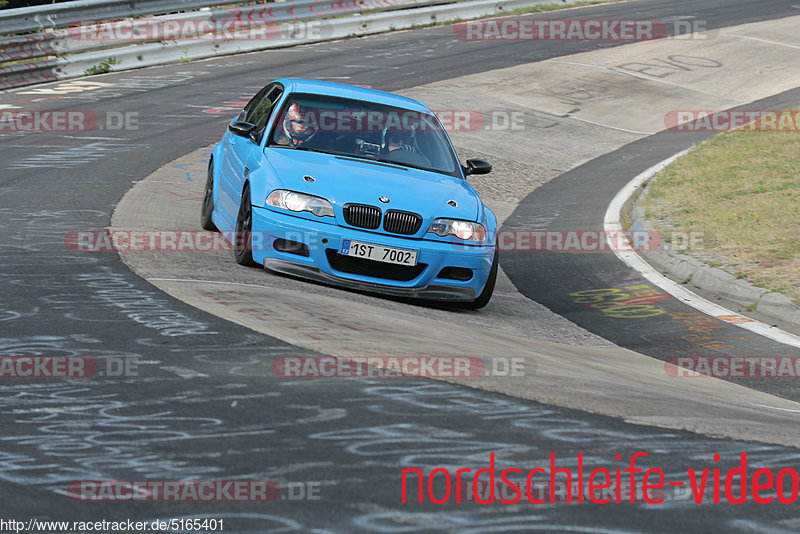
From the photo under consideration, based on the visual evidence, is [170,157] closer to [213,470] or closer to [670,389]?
[670,389]

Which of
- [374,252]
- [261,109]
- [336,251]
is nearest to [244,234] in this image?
[336,251]

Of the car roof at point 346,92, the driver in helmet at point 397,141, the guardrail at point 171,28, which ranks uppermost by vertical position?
the guardrail at point 171,28

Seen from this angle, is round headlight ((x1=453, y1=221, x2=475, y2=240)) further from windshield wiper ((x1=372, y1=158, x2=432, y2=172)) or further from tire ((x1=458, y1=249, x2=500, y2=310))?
windshield wiper ((x1=372, y1=158, x2=432, y2=172))

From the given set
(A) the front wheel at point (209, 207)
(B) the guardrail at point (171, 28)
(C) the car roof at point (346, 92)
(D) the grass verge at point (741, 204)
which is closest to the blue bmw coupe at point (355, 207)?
(C) the car roof at point (346, 92)

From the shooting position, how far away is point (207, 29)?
22672mm

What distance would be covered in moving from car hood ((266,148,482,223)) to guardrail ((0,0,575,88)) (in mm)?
12069

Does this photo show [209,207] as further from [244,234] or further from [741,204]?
[741,204]

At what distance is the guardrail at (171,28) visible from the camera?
19.1 meters

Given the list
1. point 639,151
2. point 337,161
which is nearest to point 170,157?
point 337,161

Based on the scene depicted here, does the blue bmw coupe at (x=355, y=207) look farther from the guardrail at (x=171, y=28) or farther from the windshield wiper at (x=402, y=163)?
the guardrail at (x=171, y=28)

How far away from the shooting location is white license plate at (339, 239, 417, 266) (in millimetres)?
7750

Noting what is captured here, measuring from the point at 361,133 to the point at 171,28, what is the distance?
563 inches

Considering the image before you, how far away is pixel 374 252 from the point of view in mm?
7762

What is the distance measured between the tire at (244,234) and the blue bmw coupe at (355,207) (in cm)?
1
